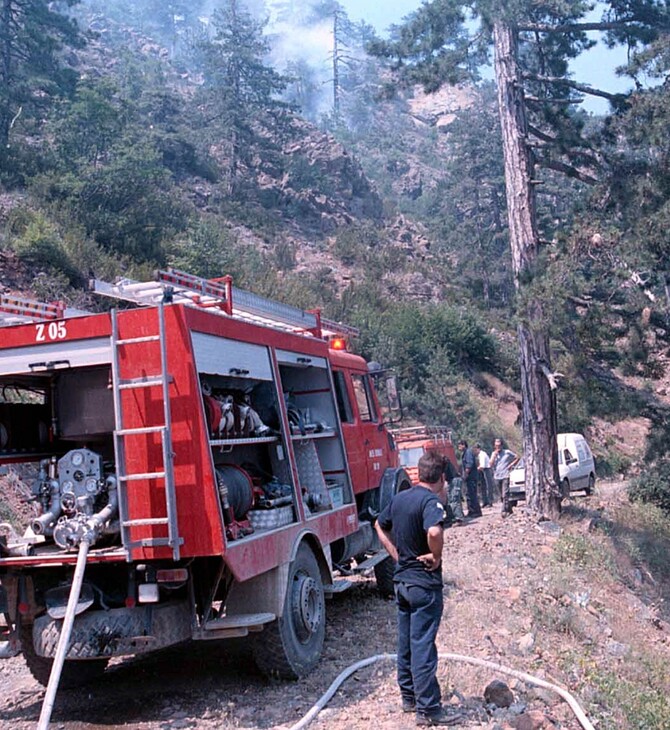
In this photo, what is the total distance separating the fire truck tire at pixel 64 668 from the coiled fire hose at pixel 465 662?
222 cm

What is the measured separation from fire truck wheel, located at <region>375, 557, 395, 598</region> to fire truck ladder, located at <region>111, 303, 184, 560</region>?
456 cm

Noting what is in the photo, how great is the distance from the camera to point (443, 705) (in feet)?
19.0

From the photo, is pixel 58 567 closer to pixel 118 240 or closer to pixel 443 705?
pixel 443 705

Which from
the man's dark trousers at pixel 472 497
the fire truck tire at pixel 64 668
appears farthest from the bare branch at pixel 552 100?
the fire truck tire at pixel 64 668

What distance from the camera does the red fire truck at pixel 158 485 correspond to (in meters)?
5.55

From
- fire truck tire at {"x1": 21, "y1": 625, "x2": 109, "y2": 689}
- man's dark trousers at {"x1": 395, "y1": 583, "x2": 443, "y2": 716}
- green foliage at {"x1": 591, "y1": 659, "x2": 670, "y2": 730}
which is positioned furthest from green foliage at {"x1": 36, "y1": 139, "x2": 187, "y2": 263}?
man's dark trousers at {"x1": 395, "y1": 583, "x2": 443, "y2": 716}

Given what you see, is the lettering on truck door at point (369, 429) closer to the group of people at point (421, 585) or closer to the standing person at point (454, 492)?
the group of people at point (421, 585)

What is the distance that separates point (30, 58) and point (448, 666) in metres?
38.5

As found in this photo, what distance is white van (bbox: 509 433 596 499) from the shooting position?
18719 mm

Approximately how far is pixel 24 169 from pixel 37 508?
2626 cm

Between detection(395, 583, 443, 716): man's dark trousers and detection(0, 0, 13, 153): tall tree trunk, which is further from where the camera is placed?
detection(0, 0, 13, 153): tall tree trunk

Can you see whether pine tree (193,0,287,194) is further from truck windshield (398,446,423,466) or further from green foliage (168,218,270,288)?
truck windshield (398,446,423,466)

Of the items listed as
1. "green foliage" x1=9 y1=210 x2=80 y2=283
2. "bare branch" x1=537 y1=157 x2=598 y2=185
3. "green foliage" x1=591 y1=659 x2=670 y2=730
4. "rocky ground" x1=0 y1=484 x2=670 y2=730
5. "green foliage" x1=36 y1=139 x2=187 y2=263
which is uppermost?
"green foliage" x1=36 y1=139 x2=187 y2=263

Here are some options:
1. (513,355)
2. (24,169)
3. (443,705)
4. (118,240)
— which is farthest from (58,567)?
(513,355)
